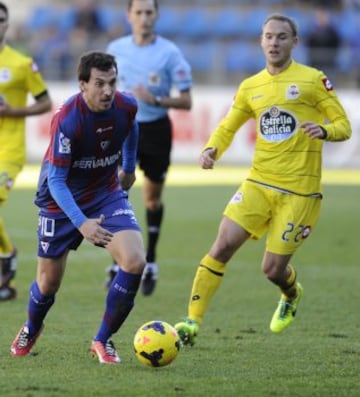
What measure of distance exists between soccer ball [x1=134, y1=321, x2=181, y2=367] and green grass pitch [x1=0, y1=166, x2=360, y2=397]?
7 cm

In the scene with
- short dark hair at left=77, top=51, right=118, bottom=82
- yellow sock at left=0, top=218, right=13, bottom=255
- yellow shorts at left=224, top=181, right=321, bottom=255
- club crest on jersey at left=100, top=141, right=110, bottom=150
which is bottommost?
yellow sock at left=0, top=218, right=13, bottom=255

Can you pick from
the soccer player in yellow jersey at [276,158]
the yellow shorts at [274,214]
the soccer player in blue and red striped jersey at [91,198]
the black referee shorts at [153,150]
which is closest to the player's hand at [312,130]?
the soccer player in yellow jersey at [276,158]

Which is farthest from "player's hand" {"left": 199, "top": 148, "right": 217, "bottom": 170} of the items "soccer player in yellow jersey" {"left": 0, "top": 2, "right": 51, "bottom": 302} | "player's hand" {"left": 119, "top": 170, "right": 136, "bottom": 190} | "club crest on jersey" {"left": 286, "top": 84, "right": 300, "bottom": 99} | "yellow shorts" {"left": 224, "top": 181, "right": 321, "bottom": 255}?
"soccer player in yellow jersey" {"left": 0, "top": 2, "right": 51, "bottom": 302}

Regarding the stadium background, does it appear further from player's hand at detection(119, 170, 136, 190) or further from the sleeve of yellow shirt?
player's hand at detection(119, 170, 136, 190)

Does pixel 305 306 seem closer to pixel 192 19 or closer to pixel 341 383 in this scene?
pixel 341 383

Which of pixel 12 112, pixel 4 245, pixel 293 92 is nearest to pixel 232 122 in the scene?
pixel 293 92

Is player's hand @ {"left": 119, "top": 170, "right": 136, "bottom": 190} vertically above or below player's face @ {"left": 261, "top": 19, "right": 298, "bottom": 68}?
below

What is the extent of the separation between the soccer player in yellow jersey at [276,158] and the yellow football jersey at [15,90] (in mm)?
2813

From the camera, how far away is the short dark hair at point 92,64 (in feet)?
21.7

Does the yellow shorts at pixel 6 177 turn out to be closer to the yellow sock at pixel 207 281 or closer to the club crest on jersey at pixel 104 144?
the yellow sock at pixel 207 281

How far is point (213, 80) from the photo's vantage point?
86.7ft

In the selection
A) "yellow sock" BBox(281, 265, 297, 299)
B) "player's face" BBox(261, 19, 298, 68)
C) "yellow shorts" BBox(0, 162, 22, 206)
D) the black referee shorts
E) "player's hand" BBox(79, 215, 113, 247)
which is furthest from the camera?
the black referee shorts

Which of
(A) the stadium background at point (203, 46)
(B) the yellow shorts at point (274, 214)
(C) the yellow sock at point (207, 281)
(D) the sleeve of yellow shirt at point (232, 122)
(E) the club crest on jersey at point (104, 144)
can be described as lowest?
(A) the stadium background at point (203, 46)

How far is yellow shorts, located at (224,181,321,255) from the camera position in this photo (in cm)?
800
